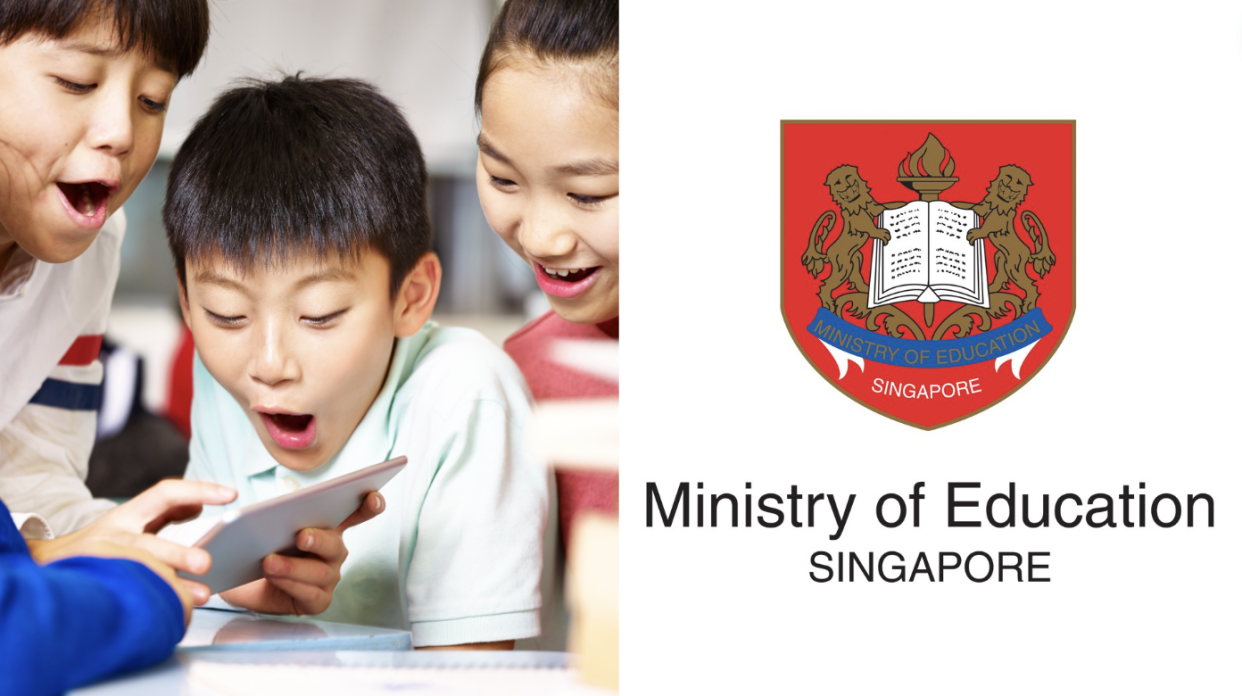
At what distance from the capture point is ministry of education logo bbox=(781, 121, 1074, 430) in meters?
0.48

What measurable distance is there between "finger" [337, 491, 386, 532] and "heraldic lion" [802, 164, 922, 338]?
33cm

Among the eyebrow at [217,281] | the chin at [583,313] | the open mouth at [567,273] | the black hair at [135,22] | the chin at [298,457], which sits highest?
the black hair at [135,22]

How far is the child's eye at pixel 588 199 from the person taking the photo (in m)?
0.62

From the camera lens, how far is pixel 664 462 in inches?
18.9

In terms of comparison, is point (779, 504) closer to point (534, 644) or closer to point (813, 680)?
point (813, 680)

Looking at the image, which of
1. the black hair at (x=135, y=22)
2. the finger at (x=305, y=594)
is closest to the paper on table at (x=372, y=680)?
the finger at (x=305, y=594)

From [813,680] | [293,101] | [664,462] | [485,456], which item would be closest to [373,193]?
[293,101]

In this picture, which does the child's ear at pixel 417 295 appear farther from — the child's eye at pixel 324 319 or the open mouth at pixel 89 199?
the open mouth at pixel 89 199

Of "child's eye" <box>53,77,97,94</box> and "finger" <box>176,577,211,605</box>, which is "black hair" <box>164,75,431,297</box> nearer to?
"child's eye" <box>53,77,97,94</box>

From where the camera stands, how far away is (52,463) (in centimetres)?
80

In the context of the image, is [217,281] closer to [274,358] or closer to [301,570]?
[274,358]

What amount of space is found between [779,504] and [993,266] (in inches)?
6.4

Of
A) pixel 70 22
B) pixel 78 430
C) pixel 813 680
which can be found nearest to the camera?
pixel 813 680

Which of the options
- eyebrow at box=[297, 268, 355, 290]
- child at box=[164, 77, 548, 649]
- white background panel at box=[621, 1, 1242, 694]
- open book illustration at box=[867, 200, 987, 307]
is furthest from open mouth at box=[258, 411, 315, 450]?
open book illustration at box=[867, 200, 987, 307]
